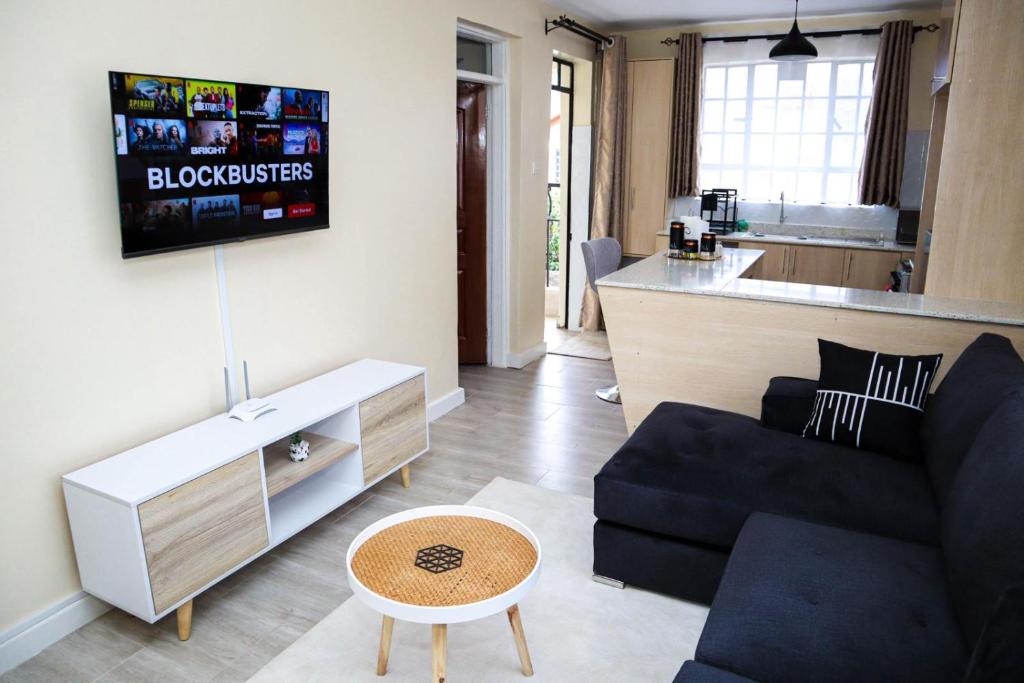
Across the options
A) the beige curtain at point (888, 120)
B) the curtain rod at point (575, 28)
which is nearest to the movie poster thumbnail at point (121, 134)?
the curtain rod at point (575, 28)

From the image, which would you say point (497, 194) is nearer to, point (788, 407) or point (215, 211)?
point (215, 211)

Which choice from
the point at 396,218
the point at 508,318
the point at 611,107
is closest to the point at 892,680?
the point at 396,218

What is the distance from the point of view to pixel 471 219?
5543 mm

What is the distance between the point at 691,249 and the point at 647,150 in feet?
7.59

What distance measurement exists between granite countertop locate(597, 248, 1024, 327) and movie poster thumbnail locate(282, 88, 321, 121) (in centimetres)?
166

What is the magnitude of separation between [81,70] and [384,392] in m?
1.71

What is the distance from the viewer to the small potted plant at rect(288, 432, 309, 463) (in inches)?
122

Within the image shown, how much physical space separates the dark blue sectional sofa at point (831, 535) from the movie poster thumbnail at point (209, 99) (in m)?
1.96

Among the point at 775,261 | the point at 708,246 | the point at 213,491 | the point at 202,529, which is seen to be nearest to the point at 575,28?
the point at 708,246

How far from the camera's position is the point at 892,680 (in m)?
1.71

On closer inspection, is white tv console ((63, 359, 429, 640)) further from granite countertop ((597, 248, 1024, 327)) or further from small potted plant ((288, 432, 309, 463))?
granite countertop ((597, 248, 1024, 327))

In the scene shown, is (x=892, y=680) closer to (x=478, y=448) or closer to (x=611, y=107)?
(x=478, y=448)

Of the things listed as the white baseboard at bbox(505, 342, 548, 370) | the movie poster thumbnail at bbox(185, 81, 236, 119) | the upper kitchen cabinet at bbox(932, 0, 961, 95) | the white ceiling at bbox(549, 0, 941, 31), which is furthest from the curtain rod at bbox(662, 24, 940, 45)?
the movie poster thumbnail at bbox(185, 81, 236, 119)

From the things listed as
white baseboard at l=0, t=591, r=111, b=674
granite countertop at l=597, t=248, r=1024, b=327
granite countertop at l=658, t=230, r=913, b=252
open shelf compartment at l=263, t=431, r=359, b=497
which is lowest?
white baseboard at l=0, t=591, r=111, b=674
